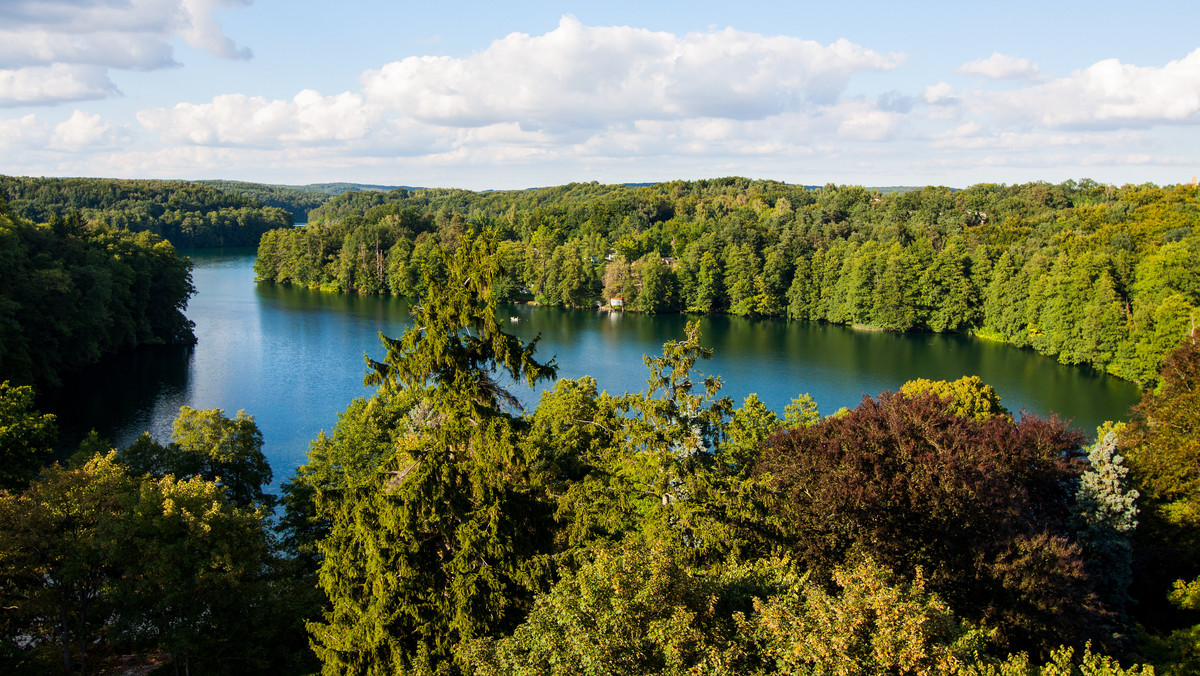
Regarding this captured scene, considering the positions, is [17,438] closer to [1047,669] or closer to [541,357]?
[1047,669]

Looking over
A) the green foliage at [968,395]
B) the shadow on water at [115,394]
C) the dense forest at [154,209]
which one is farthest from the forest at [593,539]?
the dense forest at [154,209]

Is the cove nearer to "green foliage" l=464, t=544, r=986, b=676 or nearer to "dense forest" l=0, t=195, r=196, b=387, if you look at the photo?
"dense forest" l=0, t=195, r=196, b=387

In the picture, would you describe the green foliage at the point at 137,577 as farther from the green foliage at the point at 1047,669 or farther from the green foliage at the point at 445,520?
the green foliage at the point at 1047,669

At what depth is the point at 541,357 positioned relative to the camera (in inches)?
1844

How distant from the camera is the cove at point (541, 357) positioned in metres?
34.9

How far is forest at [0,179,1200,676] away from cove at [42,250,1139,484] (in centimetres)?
886

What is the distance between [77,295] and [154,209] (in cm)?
8991

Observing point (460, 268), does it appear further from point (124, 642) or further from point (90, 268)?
point (90, 268)

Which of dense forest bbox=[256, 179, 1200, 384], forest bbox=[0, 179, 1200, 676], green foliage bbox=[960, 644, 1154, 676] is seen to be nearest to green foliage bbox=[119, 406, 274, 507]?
forest bbox=[0, 179, 1200, 676]

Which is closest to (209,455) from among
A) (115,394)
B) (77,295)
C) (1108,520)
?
(115,394)

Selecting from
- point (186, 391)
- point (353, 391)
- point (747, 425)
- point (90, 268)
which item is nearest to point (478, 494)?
point (747, 425)

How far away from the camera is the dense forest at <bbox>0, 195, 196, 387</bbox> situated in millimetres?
32938

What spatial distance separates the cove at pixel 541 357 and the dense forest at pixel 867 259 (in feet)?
10.0

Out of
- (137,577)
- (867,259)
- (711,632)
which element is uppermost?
(867,259)
